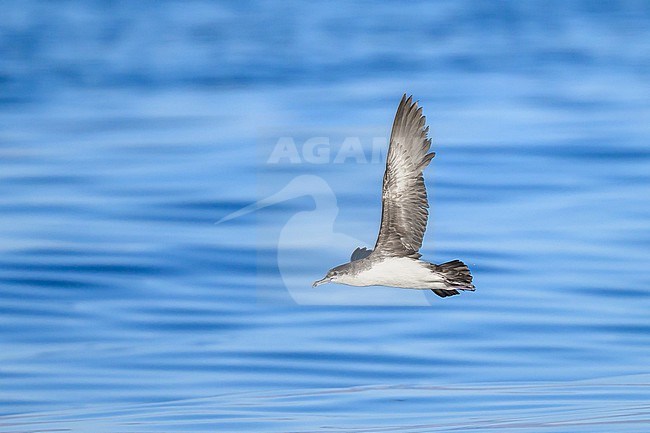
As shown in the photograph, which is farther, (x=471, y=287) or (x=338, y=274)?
(x=338, y=274)

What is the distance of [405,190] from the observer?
912 centimetres

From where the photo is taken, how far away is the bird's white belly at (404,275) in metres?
8.88

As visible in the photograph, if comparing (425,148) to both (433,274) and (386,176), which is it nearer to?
(386,176)

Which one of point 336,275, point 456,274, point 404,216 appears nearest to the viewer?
point 456,274

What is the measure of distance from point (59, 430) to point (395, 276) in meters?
6.78

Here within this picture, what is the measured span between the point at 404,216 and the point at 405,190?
211 millimetres

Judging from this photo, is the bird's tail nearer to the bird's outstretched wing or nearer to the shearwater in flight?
the shearwater in flight

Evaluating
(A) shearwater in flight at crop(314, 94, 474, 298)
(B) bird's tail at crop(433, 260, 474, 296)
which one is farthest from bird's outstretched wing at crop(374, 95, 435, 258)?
(B) bird's tail at crop(433, 260, 474, 296)

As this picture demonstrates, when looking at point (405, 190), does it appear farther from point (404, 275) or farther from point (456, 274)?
point (456, 274)

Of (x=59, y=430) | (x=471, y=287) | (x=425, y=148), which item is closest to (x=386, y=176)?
(x=425, y=148)

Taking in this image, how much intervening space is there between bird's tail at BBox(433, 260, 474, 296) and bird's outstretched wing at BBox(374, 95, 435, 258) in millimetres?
299

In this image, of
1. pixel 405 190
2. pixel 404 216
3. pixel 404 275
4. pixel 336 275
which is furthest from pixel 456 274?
pixel 336 275

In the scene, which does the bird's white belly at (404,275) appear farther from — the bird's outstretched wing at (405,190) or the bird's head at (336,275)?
the bird's head at (336,275)

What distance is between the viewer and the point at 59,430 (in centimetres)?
1403
